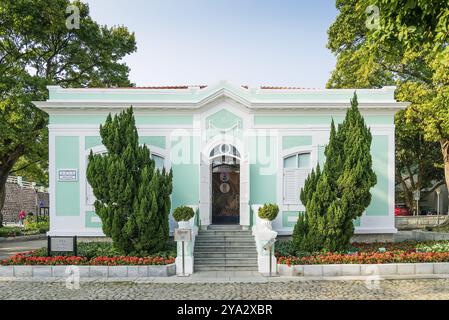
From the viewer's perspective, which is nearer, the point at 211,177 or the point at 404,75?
the point at 211,177

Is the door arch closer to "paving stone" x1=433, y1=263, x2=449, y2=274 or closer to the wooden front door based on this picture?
the wooden front door

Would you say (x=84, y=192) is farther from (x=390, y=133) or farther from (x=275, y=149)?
(x=390, y=133)

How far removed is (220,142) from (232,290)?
5944mm

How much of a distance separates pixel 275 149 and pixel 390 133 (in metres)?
4.24

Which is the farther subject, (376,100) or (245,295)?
(376,100)

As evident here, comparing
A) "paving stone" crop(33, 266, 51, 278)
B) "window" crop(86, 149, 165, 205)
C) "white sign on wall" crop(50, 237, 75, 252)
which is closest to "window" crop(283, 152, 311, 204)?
"window" crop(86, 149, 165, 205)

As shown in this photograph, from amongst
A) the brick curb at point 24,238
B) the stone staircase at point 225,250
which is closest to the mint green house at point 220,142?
the stone staircase at point 225,250

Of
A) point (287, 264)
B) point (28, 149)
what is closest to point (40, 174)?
point (28, 149)

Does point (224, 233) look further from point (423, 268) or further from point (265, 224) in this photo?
point (423, 268)

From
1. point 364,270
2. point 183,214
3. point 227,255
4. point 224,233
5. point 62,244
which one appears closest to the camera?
point 364,270

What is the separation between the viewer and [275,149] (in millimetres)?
13625

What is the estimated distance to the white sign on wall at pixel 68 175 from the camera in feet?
43.9

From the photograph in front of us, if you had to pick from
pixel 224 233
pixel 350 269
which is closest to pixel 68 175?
pixel 224 233

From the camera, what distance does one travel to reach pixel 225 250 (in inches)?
A: 476
